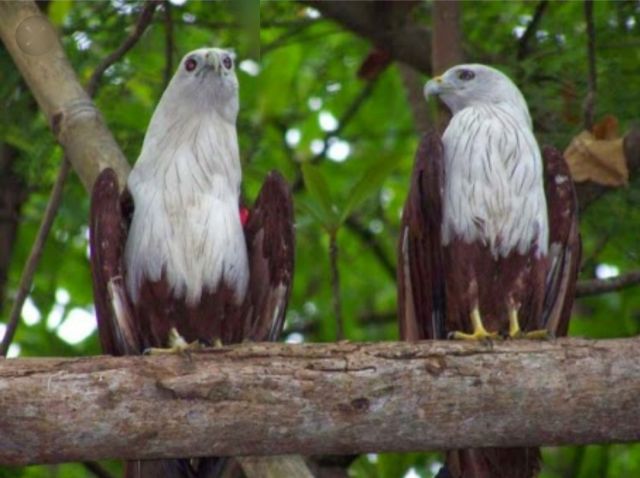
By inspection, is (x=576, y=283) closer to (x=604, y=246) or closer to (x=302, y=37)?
(x=604, y=246)

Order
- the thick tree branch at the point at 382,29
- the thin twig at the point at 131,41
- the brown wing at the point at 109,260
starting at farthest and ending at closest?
the thick tree branch at the point at 382,29 < the thin twig at the point at 131,41 < the brown wing at the point at 109,260

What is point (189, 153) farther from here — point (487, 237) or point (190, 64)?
point (487, 237)

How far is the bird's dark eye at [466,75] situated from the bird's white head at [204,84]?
4.39 ft

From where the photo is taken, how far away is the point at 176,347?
711 centimetres

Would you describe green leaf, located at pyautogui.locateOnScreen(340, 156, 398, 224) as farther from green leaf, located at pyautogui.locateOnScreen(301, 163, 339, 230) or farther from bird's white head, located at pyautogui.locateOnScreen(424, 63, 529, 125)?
bird's white head, located at pyautogui.locateOnScreen(424, 63, 529, 125)

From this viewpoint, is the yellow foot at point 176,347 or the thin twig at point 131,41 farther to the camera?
the thin twig at point 131,41

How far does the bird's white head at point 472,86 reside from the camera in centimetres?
869

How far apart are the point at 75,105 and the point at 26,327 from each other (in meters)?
3.22

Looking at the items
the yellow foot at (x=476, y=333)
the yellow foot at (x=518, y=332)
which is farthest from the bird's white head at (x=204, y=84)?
the yellow foot at (x=518, y=332)

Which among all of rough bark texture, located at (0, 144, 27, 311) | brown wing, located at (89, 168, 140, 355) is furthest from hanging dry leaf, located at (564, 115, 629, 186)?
rough bark texture, located at (0, 144, 27, 311)

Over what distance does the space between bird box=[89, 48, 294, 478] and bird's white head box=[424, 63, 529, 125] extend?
1.40 m

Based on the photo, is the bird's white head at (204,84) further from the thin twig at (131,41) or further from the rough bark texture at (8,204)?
the rough bark texture at (8,204)

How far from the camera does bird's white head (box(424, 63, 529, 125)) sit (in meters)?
8.69

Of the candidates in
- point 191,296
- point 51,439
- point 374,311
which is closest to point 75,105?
point 191,296
